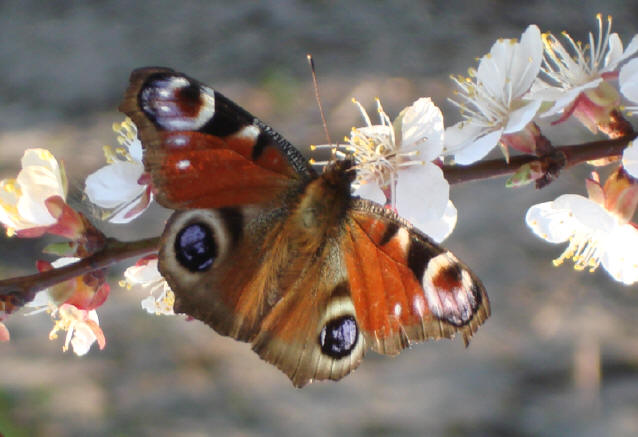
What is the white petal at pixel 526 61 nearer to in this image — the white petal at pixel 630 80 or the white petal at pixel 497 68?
the white petal at pixel 497 68

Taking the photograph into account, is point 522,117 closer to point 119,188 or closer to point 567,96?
point 567,96

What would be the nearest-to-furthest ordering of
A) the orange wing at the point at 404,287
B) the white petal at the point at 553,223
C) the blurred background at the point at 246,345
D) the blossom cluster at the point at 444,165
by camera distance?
1. the orange wing at the point at 404,287
2. the blossom cluster at the point at 444,165
3. the white petal at the point at 553,223
4. the blurred background at the point at 246,345

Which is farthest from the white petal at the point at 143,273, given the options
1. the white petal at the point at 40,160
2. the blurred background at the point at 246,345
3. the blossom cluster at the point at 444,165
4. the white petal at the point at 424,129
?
the blurred background at the point at 246,345

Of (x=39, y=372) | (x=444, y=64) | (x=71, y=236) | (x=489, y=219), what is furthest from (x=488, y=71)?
(x=39, y=372)

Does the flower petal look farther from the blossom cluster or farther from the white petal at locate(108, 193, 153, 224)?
the white petal at locate(108, 193, 153, 224)

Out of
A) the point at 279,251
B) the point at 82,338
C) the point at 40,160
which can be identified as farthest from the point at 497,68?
the point at 82,338

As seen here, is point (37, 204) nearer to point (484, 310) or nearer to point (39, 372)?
point (484, 310)
